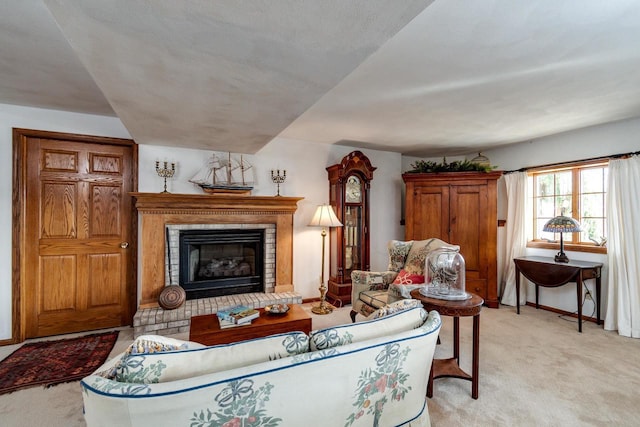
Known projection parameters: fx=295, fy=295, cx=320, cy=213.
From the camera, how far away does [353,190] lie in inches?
164

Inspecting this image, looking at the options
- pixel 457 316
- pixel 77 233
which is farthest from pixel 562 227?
pixel 77 233

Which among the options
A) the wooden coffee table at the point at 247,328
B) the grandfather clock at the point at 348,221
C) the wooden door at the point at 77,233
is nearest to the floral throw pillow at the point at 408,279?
the wooden coffee table at the point at 247,328

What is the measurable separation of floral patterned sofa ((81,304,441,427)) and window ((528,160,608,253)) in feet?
12.0

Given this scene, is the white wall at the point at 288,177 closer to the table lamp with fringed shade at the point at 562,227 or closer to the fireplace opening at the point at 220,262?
the fireplace opening at the point at 220,262

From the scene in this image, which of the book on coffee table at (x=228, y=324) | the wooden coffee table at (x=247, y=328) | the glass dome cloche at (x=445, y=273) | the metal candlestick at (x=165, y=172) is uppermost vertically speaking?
the metal candlestick at (x=165, y=172)

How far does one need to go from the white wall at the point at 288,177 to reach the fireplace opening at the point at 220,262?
54 centimetres

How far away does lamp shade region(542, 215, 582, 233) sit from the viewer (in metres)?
3.41

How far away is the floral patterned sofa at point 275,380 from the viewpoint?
0.87 meters

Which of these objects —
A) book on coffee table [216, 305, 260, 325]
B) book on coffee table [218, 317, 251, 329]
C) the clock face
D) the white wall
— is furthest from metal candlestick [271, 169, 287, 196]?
book on coffee table [218, 317, 251, 329]

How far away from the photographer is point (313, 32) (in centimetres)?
118

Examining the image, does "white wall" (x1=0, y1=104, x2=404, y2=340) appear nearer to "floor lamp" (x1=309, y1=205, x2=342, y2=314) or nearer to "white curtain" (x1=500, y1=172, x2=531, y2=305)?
"floor lamp" (x1=309, y1=205, x2=342, y2=314)

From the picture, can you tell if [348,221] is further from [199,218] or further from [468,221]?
[199,218]

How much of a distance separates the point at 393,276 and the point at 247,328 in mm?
1661

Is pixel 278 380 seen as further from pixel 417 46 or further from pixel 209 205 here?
pixel 209 205
